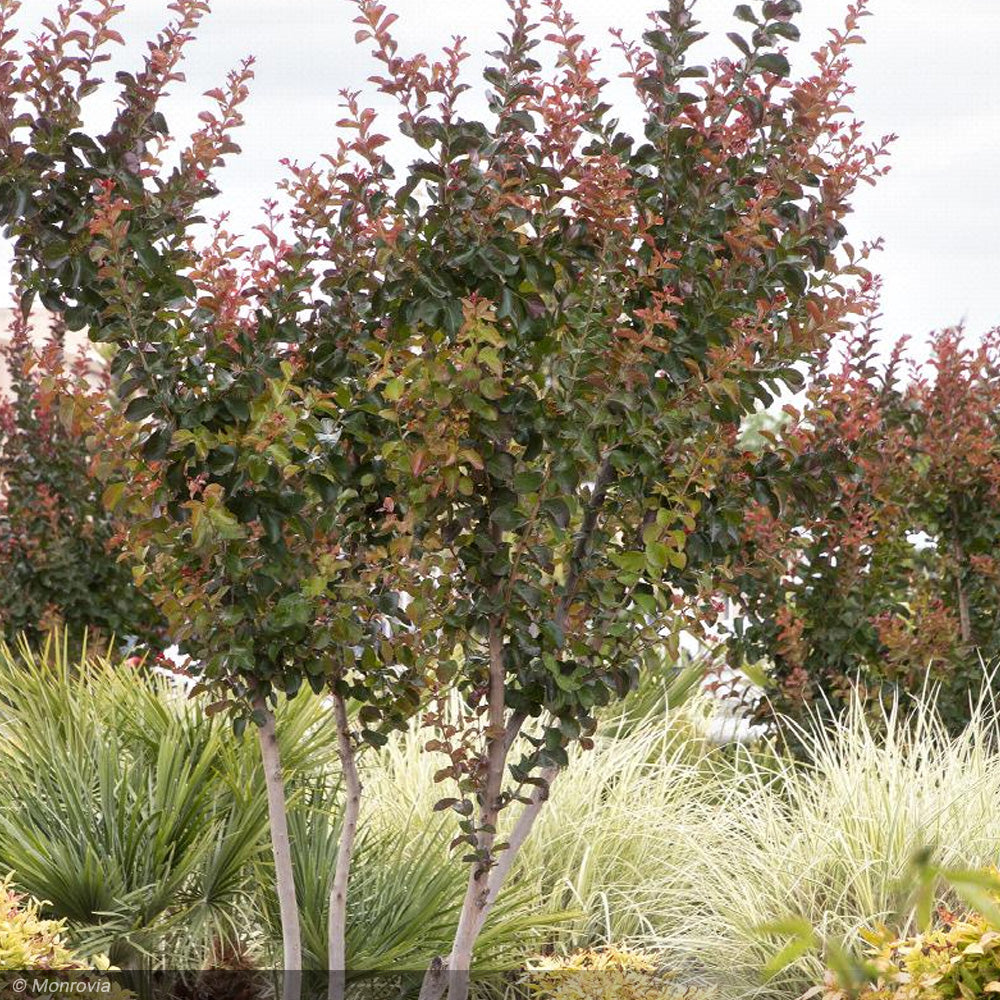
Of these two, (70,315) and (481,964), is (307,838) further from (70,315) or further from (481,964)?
(70,315)

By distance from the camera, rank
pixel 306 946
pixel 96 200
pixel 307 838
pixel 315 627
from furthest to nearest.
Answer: pixel 307 838 < pixel 306 946 < pixel 315 627 < pixel 96 200

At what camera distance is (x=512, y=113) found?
11.7 ft

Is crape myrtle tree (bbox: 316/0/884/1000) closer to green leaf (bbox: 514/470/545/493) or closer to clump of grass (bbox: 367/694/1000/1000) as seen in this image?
green leaf (bbox: 514/470/545/493)

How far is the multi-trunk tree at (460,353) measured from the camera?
354 centimetres

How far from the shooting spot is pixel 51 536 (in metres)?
8.14

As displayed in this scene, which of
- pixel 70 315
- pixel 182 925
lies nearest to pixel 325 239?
pixel 70 315

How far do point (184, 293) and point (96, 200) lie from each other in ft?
1.10

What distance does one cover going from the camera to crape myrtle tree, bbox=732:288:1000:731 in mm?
6461

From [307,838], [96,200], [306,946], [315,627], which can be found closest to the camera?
Answer: [96,200]

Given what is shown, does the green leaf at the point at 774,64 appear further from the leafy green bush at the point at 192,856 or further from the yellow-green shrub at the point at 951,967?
the leafy green bush at the point at 192,856

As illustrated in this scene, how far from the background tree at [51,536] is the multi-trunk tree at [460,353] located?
14.8 feet

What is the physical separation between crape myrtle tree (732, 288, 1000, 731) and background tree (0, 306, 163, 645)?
12.8ft

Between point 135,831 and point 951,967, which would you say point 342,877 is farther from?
point 951,967

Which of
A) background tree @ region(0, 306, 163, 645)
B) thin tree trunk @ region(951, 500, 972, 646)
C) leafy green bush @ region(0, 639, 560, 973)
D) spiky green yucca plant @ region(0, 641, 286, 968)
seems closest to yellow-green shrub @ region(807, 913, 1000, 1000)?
leafy green bush @ region(0, 639, 560, 973)
